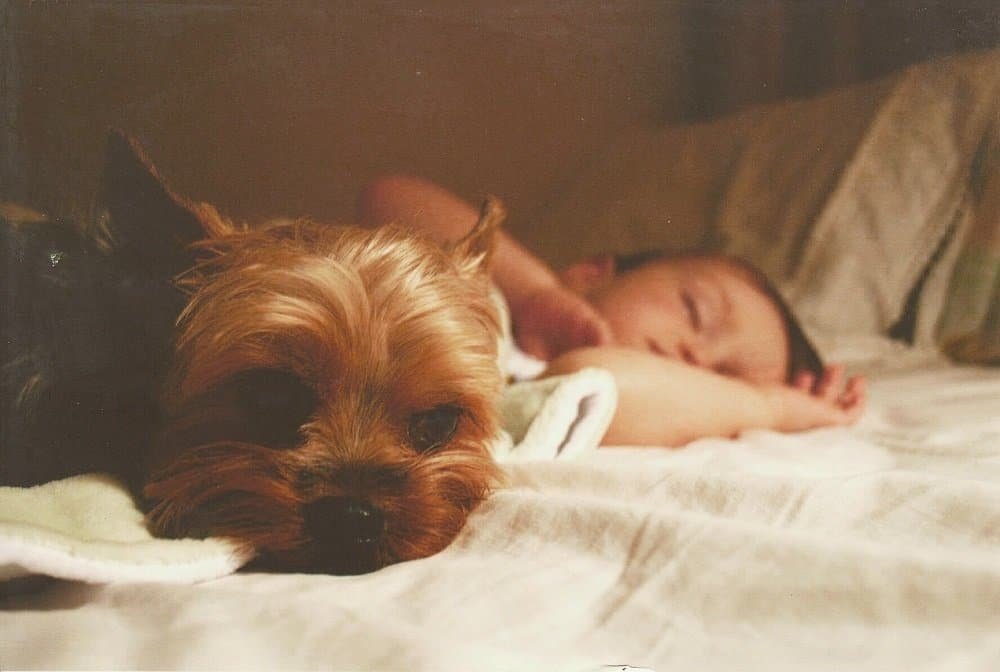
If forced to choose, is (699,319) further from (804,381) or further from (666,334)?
(804,381)

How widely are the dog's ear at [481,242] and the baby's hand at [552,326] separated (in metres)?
0.39

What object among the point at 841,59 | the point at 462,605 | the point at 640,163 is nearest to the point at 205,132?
the point at 462,605

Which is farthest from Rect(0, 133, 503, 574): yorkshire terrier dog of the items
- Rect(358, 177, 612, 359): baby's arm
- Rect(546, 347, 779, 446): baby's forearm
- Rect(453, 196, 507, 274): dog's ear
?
Rect(358, 177, 612, 359): baby's arm

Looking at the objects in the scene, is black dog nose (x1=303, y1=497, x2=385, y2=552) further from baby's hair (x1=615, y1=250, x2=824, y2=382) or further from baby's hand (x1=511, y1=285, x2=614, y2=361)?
baby's hair (x1=615, y1=250, x2=824, y2=382)

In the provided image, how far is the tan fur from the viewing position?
26.2 inches

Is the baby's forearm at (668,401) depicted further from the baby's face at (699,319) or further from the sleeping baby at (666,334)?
the baby's face at (699,319)

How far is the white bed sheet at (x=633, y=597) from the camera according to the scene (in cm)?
47

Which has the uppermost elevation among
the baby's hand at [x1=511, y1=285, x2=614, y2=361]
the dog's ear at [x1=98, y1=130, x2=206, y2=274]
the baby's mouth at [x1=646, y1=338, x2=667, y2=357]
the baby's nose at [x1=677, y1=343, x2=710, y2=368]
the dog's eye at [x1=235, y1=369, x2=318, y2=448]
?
the dog's ear at [x1=98, y1=130, x2=206, y2=274]

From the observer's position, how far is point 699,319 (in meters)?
1.42

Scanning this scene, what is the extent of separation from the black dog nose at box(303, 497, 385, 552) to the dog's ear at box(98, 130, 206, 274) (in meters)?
0.28

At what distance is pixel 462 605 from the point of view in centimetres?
54

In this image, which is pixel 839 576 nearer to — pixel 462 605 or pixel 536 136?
pixel 462 605

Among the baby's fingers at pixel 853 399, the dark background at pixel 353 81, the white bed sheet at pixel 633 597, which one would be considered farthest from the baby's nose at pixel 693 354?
the white bed sheet at pixel 633 597

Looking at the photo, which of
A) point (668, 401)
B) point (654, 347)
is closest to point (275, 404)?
point (668, 401)
